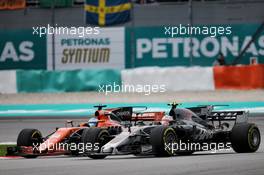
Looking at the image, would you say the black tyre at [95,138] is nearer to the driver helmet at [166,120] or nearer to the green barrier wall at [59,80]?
the driver helmet at [166,120]

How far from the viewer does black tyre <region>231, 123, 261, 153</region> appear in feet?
51.2

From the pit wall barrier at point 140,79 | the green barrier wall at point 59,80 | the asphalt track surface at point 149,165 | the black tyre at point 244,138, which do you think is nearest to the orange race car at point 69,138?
the asphalt track surface at point 149,165

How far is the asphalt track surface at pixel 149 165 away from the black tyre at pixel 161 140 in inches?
8.3

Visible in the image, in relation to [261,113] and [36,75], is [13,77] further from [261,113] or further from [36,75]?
[261,113]

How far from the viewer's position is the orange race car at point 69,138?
1538 centimetres

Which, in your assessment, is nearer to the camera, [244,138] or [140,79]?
[244,138]

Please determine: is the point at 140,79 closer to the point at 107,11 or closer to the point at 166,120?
the point at 107,11

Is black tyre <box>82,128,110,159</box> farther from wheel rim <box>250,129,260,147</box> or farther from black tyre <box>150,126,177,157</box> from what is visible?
wheel rim <box>250,129,260,147</box>

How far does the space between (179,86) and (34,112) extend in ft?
16.1

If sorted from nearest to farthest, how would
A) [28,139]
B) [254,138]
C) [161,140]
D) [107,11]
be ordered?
[161,140] → [28,139] → [254,138] → [107,11]

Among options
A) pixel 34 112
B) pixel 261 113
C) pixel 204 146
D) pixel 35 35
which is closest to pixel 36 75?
pixel 34 112

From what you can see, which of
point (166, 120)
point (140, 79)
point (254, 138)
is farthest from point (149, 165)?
point (140, 79)

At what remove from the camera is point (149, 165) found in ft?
42.7

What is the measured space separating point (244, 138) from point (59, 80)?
17.0 meters
